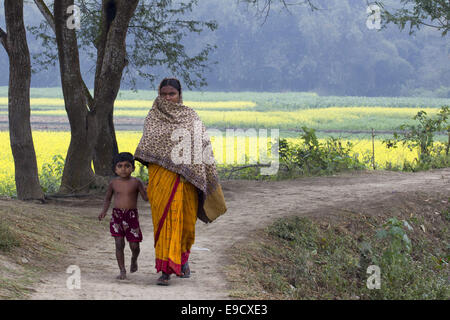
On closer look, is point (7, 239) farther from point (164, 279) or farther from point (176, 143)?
point (176, 143)

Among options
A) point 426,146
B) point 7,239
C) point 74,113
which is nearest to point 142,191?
point 7,239

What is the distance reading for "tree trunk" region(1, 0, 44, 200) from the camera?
32.4 ft

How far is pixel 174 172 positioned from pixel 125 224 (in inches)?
24.0

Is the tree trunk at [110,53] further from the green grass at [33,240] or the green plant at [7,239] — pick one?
the green plant at [7,239]

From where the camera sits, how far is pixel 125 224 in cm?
566

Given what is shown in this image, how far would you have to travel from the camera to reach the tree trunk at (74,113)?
10.5m

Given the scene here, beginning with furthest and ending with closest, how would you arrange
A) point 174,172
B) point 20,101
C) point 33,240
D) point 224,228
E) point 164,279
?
point 20,101, point 224,228, point 33,240, point 174,172, point 164,279

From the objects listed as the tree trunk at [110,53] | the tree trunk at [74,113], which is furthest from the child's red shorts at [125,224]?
the tree trunk at [110,53]

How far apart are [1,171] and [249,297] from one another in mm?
12806

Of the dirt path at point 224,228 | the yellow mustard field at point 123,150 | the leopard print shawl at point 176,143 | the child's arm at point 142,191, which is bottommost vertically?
the yellow mustard field at point 123,150

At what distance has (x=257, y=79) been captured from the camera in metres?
68.4

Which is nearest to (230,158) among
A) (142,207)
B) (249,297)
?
(142,207)
